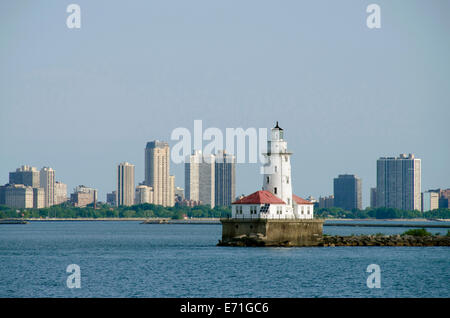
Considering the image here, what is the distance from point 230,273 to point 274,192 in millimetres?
28808

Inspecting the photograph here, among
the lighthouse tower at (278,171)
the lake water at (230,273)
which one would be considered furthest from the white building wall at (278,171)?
the lake water at (230,273)

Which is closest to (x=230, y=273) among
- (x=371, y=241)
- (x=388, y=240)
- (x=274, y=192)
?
(x=274, y=192)

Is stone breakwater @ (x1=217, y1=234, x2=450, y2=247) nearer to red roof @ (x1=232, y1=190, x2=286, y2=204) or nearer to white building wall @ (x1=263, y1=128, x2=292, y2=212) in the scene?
red roof @ (x1=232, y1=190, x2=286, y2=204)

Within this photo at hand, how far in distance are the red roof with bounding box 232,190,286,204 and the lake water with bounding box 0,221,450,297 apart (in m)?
5.52

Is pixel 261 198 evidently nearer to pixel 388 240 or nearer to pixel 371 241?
pixel 371 241

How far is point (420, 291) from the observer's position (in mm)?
60125

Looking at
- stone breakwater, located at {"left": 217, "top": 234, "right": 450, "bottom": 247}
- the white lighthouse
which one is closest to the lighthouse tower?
the white lighthouse

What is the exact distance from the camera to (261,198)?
9419 cm

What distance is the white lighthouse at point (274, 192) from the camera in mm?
94375

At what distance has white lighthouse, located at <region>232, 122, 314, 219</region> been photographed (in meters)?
94.4

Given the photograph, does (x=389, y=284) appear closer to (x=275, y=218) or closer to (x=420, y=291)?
(x=420, y=291)

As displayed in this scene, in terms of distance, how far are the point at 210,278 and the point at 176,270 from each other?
817 cm
